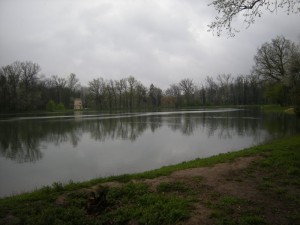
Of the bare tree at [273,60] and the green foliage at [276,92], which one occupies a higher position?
the bare tree at [273,60]

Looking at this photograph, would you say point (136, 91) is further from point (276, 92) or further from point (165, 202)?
point (165, 202)

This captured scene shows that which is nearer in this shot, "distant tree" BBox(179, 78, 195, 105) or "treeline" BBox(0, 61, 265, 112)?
"treeline" BBox(0, 61, 265, 112)

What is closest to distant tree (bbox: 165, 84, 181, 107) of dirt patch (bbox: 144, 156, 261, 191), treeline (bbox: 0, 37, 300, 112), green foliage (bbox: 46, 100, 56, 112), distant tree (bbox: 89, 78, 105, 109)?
treeline (bbox: 0, 37, 300, 112)

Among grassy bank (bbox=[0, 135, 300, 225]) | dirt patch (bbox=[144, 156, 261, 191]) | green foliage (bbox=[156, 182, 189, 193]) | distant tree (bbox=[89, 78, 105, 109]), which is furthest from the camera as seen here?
distant tree (bbox=[89, 78, 105, 109])

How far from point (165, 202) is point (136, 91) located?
97642 mm

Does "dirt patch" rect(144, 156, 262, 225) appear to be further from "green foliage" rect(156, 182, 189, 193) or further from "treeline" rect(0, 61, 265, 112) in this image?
"treeline" rect(0, 61, 265, 112)

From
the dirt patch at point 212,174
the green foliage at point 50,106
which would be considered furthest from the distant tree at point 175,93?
the dirt patch at point 212,174

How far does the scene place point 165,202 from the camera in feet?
18.8

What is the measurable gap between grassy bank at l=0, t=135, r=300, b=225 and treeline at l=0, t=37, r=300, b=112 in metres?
46.0

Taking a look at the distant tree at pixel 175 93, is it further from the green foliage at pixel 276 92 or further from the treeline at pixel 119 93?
the green foliage at pixel 276 92

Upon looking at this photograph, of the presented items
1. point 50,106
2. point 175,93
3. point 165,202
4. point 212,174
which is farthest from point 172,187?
point 175,93

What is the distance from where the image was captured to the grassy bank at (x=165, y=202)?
198 inches

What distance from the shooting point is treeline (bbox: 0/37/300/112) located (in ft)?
159

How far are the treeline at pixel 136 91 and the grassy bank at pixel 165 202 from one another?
46015mm
